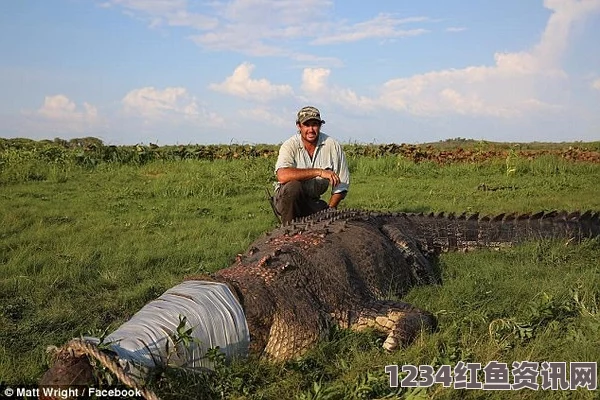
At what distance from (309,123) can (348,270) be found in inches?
90.0

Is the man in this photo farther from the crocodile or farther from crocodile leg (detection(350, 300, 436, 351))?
crocodile leg (detection(350, 300, 436, 351))

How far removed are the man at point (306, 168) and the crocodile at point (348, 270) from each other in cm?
80

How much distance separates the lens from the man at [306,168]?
6.29m

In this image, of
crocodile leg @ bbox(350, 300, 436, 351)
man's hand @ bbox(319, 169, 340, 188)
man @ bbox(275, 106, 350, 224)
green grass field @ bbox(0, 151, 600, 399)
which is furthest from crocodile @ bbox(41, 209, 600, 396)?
man @ bbox(275, 106, 350, 224)

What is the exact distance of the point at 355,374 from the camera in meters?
3.21

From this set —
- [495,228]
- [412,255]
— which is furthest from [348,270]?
[495,228]

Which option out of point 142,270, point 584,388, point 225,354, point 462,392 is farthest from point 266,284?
point 142,270

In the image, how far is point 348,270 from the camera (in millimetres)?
4398

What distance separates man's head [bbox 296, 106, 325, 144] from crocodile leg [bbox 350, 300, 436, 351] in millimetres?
2624

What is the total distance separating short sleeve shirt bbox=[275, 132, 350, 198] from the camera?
A: 6.47 m

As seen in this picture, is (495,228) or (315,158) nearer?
(495,228)

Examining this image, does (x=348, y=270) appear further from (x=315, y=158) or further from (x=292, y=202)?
(x=315, y=158)

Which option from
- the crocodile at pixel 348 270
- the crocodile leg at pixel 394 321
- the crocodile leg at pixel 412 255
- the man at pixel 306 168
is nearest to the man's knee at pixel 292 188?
the man at pixel 306 168

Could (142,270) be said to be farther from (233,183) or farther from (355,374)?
(233,183)
